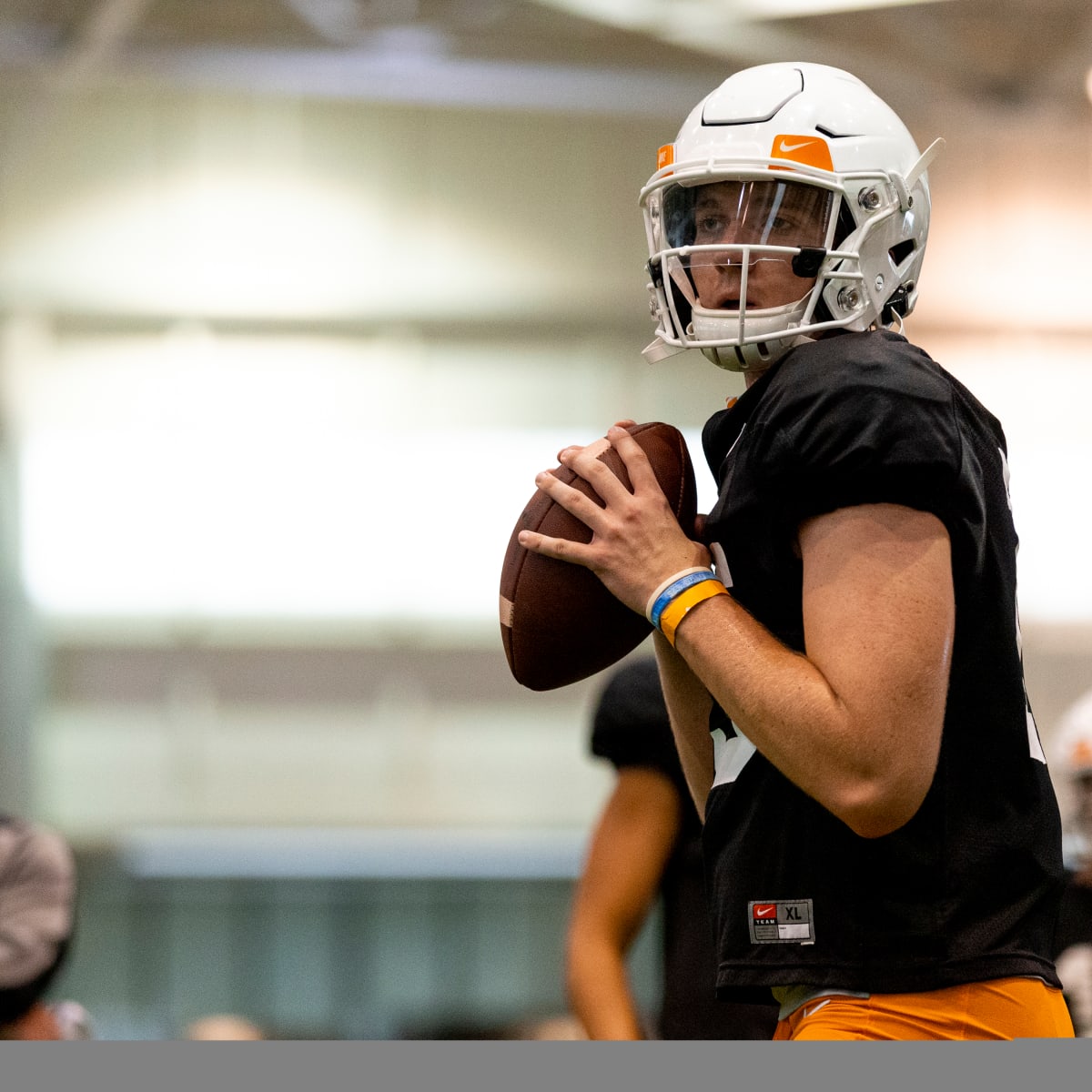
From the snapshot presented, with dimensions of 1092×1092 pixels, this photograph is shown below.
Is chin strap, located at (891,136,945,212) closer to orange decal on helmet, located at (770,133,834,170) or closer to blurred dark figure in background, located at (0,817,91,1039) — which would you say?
orange decal on helmet, located at (770,133,834,170)

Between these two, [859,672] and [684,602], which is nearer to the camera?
[859,672]

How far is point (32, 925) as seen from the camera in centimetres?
230

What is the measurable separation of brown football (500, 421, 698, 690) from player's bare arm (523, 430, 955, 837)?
19 cm

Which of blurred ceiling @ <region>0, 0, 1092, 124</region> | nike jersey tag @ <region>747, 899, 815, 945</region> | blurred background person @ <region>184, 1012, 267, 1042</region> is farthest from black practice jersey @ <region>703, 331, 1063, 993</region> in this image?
blurred ceiling @ <region>0, 0, 1092, 124</region>

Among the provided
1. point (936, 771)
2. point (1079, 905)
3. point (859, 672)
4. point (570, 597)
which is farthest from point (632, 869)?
point (1079, 905)

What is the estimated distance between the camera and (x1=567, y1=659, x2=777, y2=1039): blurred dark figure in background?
7.04 feet

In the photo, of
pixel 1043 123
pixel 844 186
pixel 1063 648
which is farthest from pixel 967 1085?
pixel 1043 123

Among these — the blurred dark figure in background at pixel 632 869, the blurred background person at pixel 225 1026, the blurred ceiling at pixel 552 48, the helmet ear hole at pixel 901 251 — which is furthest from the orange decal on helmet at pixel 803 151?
the blurred ceiling at pixel 552 48

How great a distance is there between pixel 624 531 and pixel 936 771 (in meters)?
0.34

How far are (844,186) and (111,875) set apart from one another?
5.55 m

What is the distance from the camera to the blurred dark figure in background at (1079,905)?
2848mm

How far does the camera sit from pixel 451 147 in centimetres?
674

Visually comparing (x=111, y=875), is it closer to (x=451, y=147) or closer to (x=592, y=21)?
(x=451, y=147)

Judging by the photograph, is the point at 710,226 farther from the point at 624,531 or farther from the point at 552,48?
the point at 552,48
